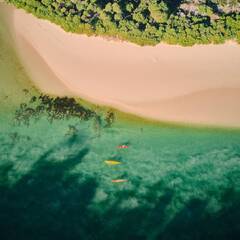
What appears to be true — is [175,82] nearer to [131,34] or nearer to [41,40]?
[131,34]

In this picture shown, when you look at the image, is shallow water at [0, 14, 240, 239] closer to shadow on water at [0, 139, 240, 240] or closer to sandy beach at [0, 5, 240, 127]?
shadow on water at [0, 139, 240, 240]

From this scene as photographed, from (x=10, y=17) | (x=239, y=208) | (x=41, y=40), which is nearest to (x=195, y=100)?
(x=239, y=208)

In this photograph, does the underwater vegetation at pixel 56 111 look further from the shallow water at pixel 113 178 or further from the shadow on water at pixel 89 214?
the shadow on water at pixel 89 214

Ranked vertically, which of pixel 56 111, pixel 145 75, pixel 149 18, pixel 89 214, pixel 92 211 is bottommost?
pixel 89 214

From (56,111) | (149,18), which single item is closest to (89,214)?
(56,111)

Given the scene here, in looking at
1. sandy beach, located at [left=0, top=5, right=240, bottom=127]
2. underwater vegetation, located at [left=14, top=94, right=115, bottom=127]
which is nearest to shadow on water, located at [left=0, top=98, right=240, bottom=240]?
underwater vegetation, located at [left=14, top=94, right=115, bottom=127]

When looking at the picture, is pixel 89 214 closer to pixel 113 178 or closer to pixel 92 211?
pixel 92 211
